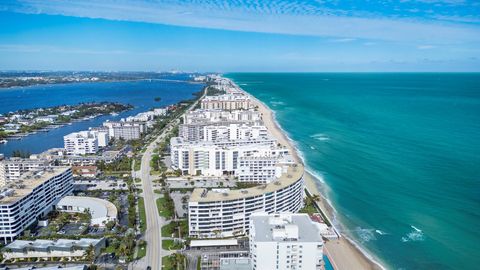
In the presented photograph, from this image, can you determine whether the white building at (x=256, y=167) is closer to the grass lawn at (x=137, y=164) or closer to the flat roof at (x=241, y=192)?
the flat roof at (x=241, y=192)

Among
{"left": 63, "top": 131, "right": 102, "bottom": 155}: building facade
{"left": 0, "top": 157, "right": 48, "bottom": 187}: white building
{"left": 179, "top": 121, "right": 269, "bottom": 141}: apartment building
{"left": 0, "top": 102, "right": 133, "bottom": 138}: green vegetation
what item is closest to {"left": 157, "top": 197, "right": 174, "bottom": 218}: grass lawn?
{"left": 0, "top": 157, "right": 48, "bottom": 187}: white building

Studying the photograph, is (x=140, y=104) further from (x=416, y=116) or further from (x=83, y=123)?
(x=416, y=116)

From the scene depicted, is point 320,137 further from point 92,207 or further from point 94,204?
point 92,207

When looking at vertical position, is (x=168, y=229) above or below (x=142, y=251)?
above

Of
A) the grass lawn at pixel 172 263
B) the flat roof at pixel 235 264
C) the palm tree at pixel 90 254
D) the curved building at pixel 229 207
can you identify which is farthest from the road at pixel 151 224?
the flat roof at pixel 235 264

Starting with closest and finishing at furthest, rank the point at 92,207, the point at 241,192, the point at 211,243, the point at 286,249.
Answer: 1. the point at 286,249
2. the point at 211,243
3. the point at 241,192
4. the point at 92,207

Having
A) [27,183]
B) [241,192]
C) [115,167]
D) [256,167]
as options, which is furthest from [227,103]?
[241,192]
